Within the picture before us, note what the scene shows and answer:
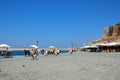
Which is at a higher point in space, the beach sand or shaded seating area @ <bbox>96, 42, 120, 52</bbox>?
shaded seating area @ <bbox>96, 42, 120, 52</bbox>

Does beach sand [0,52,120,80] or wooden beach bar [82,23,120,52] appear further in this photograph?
wooden beach bar [82,23,120,52]

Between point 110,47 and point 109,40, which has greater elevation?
point 109,40

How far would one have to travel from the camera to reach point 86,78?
345 inches

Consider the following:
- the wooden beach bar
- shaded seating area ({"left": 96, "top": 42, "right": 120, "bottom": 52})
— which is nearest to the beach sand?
shaded seating area ({"left": 96, "top": 42, "right": 120, "bottom": 52})

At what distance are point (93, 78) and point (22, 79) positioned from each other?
9.84 ft

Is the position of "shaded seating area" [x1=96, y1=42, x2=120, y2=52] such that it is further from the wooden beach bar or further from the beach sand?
the beach sand

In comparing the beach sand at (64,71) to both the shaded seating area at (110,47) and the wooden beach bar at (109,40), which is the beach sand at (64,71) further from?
the wooden beach bar at (109,40)

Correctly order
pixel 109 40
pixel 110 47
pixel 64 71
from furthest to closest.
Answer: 1. pixel 109 40
2. pixel 110 47
3. pixel 64 71

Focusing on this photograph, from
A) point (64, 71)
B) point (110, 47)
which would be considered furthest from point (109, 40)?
point (64, 71)

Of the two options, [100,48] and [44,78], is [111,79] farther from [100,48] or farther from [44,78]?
[100,48]

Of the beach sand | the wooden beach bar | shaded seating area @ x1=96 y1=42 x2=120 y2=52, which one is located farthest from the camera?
the wooden beach bar

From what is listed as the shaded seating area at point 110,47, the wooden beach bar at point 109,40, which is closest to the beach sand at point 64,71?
the shaded seating area at point 110,47

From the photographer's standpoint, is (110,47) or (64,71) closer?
(64,71)

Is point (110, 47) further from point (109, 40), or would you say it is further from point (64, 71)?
point (64, 71)
